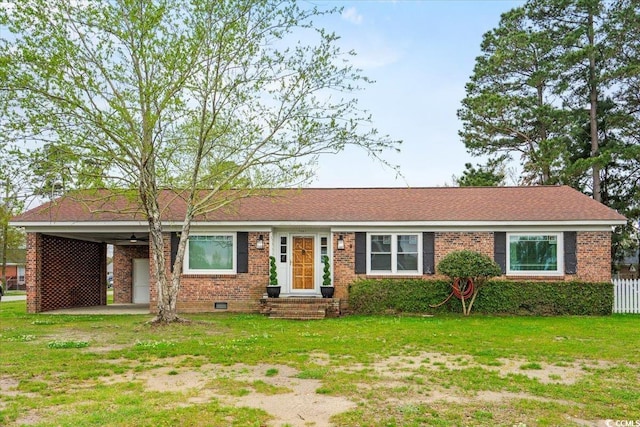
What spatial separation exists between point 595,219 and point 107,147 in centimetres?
1301

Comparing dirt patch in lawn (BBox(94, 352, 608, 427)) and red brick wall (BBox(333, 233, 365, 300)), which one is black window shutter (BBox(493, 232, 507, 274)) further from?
dirt patch in lawn (BBox(94, 352, 608, 427))

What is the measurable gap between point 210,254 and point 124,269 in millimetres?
6289

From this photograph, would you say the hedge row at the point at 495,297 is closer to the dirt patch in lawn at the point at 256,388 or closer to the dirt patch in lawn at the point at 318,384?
the dirt patch in lawn at the point at 318,384

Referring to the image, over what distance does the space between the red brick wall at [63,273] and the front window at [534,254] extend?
14.2 meters

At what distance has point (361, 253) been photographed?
15.9 m

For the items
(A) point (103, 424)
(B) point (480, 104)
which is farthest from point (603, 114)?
(A) point (103, 424)

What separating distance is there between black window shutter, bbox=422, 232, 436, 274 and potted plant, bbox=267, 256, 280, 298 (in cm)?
436

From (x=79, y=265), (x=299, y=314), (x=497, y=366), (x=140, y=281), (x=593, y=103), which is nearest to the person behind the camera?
(x=497, y=366)

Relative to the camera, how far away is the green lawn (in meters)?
5.27

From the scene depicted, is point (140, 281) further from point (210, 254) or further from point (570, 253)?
point (570, 253)

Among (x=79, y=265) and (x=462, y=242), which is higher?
(x=462, y=242)

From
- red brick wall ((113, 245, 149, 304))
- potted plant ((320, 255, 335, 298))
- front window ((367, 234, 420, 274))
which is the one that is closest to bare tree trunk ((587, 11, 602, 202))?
front window ((367, 234, 420, 274))

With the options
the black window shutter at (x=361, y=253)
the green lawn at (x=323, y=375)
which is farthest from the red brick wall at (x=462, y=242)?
the green lawn at (x=323, y=375)

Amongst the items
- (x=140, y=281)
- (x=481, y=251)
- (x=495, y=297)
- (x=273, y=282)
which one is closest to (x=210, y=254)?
(x=273, y=282)
